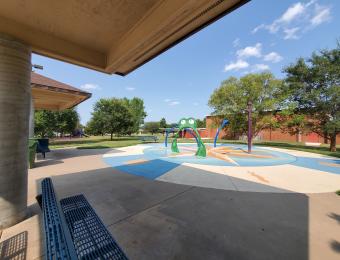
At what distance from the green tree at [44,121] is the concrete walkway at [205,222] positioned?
101ft

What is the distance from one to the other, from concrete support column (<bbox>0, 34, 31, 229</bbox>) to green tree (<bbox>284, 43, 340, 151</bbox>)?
71.2 ft

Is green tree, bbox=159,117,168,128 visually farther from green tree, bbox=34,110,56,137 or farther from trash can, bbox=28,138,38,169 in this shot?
trash can, bbox=28,138,38,169

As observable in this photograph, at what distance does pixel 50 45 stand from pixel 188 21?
9.93 ft

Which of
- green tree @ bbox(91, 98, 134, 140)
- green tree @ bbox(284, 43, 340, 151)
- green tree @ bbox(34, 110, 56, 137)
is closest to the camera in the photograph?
green tree @ bbox(284, 43, 340, 151)

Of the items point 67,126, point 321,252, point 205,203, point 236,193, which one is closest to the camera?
point 321,252

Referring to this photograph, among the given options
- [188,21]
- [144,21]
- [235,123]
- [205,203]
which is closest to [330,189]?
[205,203]

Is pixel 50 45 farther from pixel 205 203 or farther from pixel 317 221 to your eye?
pixel 317 221

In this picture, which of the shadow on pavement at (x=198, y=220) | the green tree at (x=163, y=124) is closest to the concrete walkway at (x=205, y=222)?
the shadow on pavement at (x=198, y=220)

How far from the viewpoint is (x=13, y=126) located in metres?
3.17

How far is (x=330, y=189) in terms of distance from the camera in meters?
5.43

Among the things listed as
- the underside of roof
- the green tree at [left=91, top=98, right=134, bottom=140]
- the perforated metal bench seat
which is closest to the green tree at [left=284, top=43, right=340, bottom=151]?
the underside of roof

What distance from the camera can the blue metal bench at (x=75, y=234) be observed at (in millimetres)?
1501

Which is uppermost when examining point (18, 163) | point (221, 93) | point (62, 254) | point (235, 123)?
point (221, 93)

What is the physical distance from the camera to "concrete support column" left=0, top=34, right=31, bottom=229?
3.07m
